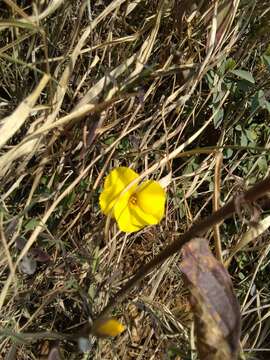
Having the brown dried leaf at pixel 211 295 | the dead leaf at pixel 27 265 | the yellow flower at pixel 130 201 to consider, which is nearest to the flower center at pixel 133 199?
the yellow flower at pixel 130 201

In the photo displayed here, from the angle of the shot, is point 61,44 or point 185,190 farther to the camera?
point 185,190

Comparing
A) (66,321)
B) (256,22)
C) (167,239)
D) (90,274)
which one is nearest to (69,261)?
(90,274)

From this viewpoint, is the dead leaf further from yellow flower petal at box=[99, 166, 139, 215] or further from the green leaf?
the green leaf

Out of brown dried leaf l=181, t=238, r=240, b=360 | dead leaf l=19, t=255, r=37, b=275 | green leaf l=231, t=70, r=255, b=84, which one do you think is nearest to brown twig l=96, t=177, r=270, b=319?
brown dried leaf l=181, t=238, r=240, b=360

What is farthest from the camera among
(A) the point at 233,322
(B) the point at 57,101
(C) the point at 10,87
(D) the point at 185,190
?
(D) the point at 185,190

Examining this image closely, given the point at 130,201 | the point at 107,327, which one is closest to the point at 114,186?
the point at 130,201

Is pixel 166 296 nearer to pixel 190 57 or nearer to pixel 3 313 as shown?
pixel 3 313

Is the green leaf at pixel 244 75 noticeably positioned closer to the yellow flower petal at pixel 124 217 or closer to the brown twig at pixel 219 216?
the yellow flower petal at pixel 124 217
